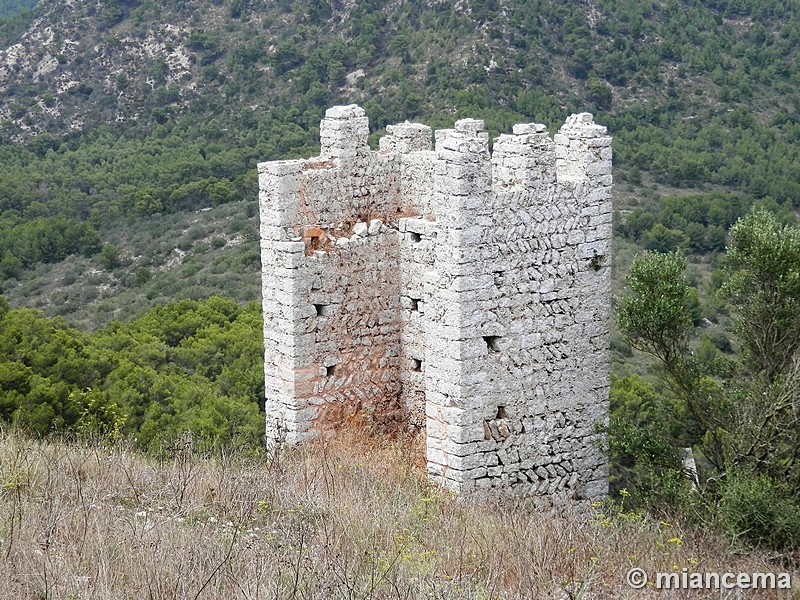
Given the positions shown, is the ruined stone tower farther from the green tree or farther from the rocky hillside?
the rocky hillside

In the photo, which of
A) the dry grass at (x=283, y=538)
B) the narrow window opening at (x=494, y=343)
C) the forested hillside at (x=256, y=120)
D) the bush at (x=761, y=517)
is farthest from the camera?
the forested hillside at (x=256, y=120)

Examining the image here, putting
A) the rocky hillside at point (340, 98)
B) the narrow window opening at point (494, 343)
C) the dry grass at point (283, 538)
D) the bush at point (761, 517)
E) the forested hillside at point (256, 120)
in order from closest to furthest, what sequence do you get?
the dry grass at point (283, 538) < the bush at point (761, 517) < the narrow window opening at point (494, 343) < the forested hillside at point (256, 120) < the rocky hillside at point (340, 98)

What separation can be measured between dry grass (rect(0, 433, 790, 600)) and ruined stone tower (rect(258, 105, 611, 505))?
31.9 inches

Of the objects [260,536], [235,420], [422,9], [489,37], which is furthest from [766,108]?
[260,536]

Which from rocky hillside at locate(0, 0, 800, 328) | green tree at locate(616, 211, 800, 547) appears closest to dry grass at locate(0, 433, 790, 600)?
green tree at locate(616, 211, 800, 547)

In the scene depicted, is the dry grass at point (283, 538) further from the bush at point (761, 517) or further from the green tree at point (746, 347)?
the green tree at point (746, 347)

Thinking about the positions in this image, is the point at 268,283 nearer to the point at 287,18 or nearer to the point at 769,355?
the point at 769,355

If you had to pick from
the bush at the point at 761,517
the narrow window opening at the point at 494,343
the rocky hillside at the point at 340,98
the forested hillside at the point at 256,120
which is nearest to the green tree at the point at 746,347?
the bush at the point at 761,517

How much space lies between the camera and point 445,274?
10.7 m

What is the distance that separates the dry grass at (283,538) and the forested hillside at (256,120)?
866cm

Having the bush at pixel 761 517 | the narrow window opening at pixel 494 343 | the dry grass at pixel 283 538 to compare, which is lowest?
the bush at pixel 761 517

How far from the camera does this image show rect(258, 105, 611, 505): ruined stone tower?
10.8m

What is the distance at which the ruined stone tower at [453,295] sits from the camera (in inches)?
423

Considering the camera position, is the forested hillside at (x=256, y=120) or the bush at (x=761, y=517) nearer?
the bush at (x=761, y=517)
